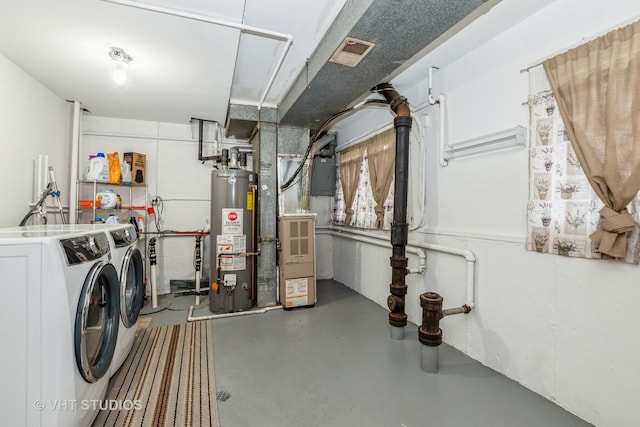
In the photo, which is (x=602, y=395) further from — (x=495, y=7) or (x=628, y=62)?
(x=495, y=7)

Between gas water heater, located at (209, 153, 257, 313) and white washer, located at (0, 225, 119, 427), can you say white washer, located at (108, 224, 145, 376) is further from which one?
gas water heater, located at (209, 153, 257, 313)

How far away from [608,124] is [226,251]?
3377mm

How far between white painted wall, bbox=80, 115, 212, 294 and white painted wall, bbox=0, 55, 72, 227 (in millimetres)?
827

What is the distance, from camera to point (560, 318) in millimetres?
1751

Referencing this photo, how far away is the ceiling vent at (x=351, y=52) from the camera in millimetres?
1895

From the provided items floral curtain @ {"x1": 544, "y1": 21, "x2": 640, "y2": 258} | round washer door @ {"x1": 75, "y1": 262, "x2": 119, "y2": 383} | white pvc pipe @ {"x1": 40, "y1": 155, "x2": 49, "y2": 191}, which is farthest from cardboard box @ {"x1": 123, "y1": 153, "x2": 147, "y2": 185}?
floral curtain @ {"x1": 544, "y1": 21, "x2": 640, "y2": 258}

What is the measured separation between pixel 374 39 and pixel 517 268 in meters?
1.91

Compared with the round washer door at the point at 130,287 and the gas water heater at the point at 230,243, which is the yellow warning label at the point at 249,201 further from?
the round washer door at the point at 130,287

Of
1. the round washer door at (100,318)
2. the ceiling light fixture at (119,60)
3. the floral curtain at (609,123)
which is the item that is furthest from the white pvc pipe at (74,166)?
the floral curtain at (609,123)

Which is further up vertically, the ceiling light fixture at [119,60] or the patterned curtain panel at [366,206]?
the ceiling light fixture at [119,60]

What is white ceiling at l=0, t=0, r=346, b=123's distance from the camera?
1.80 metres

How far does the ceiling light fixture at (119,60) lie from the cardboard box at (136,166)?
5.26 ft

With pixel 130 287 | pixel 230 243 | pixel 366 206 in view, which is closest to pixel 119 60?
pixel 130 287

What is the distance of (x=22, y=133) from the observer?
100 inches
